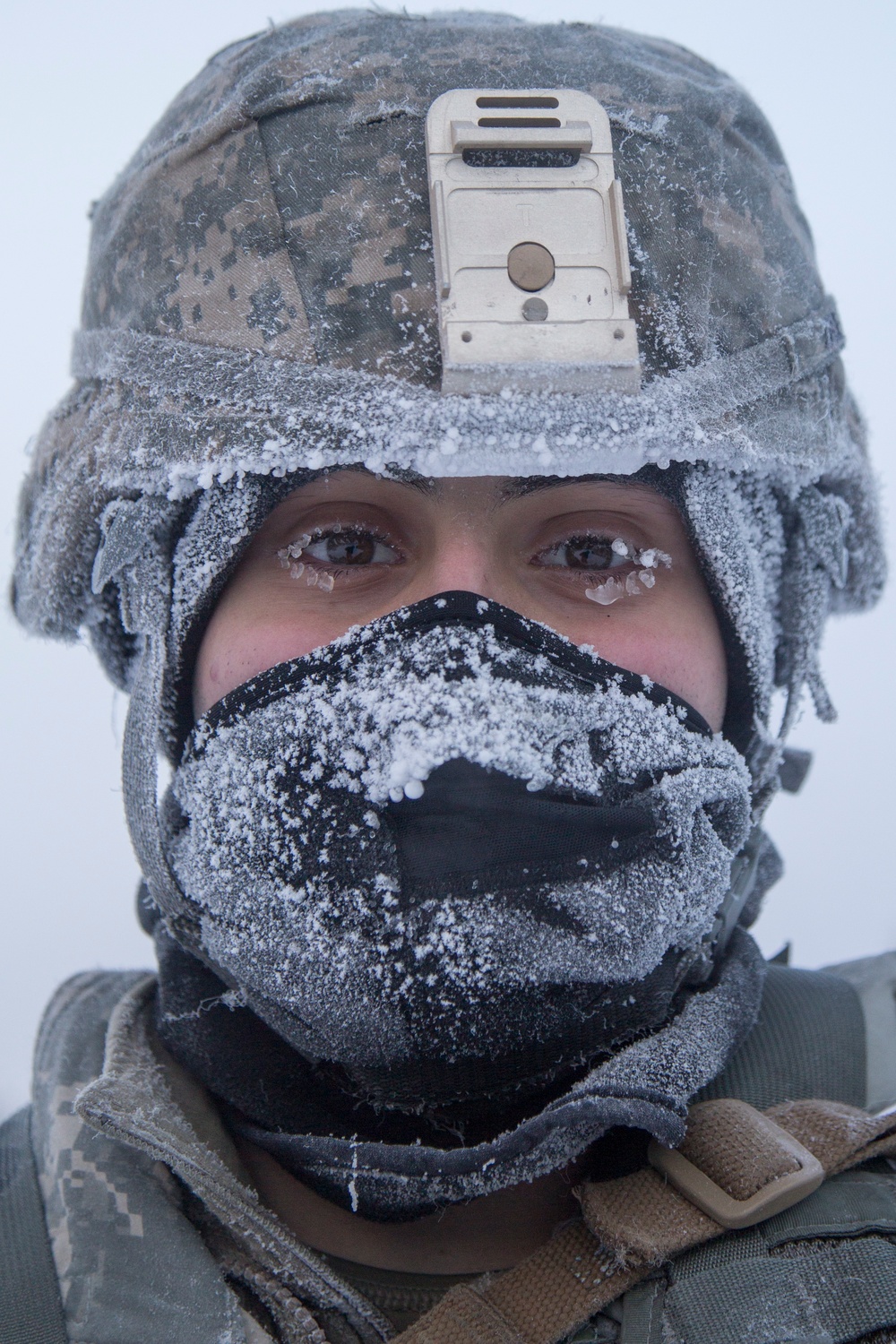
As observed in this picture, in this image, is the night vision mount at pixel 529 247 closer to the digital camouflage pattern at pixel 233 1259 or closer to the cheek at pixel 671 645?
the cheek at pixel 671 645

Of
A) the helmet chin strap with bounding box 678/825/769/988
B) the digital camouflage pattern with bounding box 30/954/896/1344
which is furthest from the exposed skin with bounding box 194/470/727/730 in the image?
the digital camouflage pattern with bounding box 30/954/896/1344

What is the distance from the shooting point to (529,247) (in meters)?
1.52

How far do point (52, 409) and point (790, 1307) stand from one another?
2129mm

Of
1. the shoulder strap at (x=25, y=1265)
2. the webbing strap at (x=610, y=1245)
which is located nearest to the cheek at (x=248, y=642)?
the shoulder strap at (x=25, y=1265)

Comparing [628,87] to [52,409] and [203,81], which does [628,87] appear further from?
[52,409]

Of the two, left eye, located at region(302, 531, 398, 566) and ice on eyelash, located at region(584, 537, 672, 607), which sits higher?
left eye, located at region(302, 531, 398, 566)

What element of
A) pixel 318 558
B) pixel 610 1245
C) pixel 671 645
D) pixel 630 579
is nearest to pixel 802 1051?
pixel 610 1245

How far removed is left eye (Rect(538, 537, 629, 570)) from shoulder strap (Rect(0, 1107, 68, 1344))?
128 centimetres

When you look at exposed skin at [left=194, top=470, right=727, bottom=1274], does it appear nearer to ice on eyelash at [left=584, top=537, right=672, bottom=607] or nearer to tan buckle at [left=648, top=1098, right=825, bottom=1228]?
ice on eyelash at [left=584, top=537, right=672, bottom=607]

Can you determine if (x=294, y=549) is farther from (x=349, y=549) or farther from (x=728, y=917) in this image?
(x=728, y=917)

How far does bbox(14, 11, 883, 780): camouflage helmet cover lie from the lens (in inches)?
61.4

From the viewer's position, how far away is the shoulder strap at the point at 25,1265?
53.1 inches

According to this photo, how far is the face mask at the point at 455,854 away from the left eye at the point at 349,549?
0.19 m

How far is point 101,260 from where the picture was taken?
2107 millimetres
